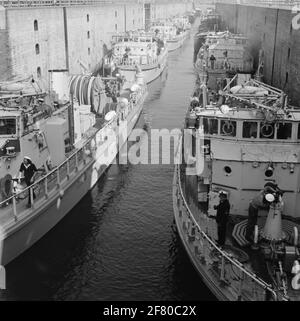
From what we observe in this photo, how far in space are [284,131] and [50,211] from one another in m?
7.86

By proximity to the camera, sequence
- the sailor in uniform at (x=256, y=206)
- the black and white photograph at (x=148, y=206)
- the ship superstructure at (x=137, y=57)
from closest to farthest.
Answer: the black and white photograph at (x=148, y=206) < the sailor in uniform at (x=256, y=206) < the ship superstructure at (x=137, y=57)

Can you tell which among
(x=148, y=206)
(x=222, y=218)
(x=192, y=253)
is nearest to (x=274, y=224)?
(x=222, y=218)

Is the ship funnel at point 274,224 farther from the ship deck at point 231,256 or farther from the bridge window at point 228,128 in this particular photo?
the bridge window at point 228,128

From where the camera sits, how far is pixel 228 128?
532 inches

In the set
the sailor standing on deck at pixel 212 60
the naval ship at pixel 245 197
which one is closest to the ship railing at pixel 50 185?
the naval ship at pixel 245 197

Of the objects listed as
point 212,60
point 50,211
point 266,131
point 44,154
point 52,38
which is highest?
point 52,38

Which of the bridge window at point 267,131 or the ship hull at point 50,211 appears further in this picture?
the ship hull at point 50,211

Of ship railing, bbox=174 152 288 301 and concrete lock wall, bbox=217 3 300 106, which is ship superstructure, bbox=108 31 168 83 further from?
ship railing, bbox=174 152 288 301

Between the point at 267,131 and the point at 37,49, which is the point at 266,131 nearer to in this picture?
the point at 267,131

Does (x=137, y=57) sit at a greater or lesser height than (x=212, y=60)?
lesser

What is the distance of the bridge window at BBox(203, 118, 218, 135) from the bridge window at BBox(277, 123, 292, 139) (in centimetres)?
178

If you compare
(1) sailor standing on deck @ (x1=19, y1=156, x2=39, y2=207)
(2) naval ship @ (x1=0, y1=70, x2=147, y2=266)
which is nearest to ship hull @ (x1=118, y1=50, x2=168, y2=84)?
(2) naval ship @ (x1=0, y1=70, x2=147, y2=266)

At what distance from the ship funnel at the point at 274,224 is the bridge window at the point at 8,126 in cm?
825

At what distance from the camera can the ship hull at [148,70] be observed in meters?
40.5
